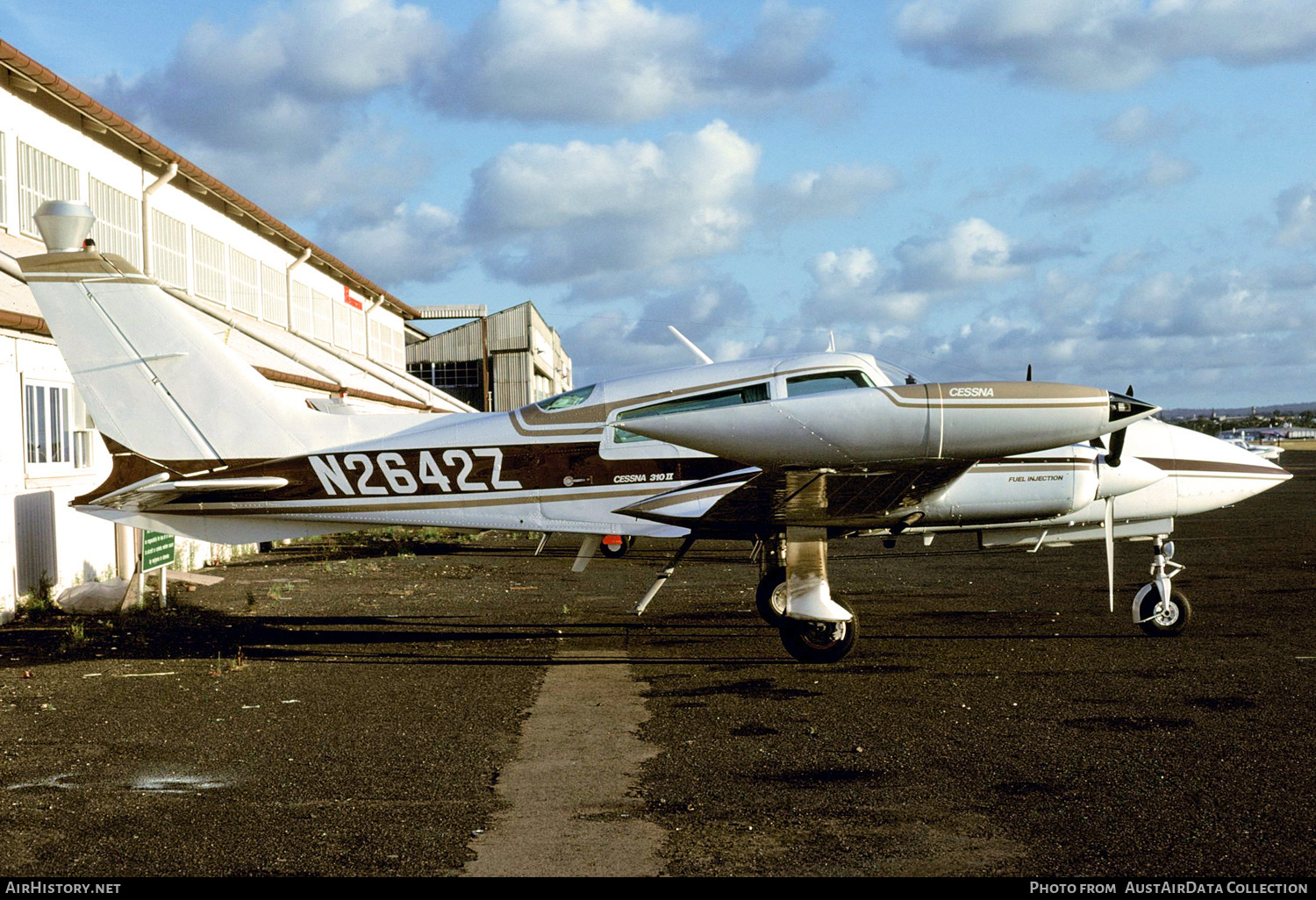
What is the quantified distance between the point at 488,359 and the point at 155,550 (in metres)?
38.5

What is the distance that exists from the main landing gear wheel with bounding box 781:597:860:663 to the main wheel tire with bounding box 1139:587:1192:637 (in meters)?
2.93

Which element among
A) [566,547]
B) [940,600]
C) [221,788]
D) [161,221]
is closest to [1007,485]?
[940,600]

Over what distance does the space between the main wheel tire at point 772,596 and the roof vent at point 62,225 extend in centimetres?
689

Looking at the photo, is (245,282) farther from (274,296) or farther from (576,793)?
(576,793)

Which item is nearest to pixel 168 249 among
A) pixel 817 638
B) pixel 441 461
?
pixel 441 461

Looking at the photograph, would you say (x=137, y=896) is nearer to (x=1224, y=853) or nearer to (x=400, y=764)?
(x=400, y=764)

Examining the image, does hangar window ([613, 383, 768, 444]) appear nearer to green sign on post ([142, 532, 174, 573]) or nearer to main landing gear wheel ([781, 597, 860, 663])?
main landing gear wheel ([781, 597, 860, 663])

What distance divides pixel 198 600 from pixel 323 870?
Result: 9516mm

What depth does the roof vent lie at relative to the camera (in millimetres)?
9180

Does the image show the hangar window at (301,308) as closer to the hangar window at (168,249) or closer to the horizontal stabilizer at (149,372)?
the hangar window at (168,249)

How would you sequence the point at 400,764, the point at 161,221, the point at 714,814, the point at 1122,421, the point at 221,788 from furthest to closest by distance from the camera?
the point at 161,221
the point at 1122,421
the point at 400,764
the point at 221,788
the point at 714,814

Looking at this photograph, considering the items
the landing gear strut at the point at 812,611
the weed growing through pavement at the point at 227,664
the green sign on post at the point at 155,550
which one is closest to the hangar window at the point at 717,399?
the landing gear strut at the point at 812,611

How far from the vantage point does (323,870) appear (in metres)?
4.16

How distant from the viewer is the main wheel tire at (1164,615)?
9414 mm
